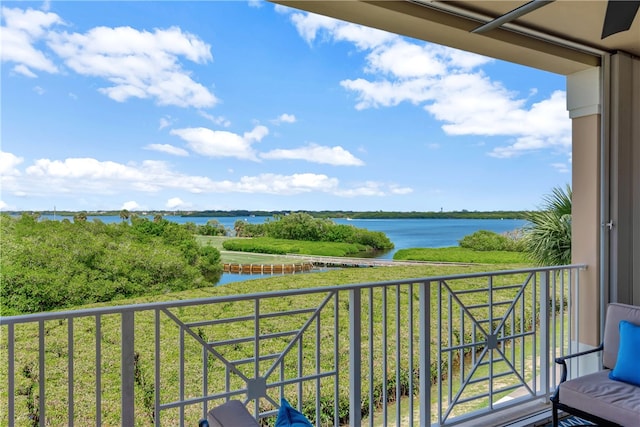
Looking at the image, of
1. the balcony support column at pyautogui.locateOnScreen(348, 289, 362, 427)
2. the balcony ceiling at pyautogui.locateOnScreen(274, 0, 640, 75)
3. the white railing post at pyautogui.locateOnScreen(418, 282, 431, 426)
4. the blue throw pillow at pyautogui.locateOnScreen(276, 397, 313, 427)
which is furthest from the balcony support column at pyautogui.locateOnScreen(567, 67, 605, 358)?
the blue throw pillow at pyautogui.locateOnScreen(276, 397, 313, 427)

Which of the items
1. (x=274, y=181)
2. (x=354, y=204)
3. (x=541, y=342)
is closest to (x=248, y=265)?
(x=274, y=181)

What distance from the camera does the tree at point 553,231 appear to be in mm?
4922

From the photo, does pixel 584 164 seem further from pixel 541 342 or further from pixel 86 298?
→ pixel 86 298

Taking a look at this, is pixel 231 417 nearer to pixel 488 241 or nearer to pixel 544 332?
pixel 544 332

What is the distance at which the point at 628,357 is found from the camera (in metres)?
2.32

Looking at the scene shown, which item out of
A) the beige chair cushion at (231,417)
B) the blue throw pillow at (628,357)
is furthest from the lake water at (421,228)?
the beige chair cushion at (231,417)

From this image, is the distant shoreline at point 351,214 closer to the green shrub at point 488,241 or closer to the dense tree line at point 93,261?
the dense tree line at point 93,261

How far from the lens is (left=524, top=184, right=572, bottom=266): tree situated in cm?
492

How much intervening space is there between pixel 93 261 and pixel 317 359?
20.5 ft

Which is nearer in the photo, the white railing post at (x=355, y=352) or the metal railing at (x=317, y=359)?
the metal railing at (x=317, y=359)

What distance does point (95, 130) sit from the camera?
7.42 metres

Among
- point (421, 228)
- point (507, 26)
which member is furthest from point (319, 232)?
point (507, 26)

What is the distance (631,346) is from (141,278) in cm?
710

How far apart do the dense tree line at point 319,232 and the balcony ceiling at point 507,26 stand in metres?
4.97
